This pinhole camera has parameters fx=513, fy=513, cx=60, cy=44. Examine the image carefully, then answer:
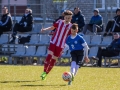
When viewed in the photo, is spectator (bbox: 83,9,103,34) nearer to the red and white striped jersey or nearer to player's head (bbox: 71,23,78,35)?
the red and white striped jersey

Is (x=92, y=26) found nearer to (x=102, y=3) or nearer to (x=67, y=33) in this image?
(x=102, y=3)

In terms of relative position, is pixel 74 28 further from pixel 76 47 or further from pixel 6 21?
pixel 6 21

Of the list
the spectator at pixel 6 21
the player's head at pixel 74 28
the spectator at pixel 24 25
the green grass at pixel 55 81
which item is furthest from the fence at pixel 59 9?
the player's head at pixel 74 28

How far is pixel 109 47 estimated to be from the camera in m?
20.3

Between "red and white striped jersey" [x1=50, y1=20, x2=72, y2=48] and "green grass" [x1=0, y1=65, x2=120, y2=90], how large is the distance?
102 cm

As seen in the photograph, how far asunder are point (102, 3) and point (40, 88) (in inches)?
513

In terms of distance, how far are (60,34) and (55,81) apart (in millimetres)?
1653

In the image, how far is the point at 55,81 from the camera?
1357cm

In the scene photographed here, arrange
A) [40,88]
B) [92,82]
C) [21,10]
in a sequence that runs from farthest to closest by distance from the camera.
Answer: [21,10] < [92,82] < [40,88]

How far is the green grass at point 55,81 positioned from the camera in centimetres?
1193

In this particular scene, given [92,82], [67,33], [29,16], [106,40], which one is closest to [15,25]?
[29,16]

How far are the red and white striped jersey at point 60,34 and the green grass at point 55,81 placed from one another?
3.34 ft

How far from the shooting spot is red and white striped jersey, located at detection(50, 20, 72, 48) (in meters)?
14.3

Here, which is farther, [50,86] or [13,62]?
[13,62]
